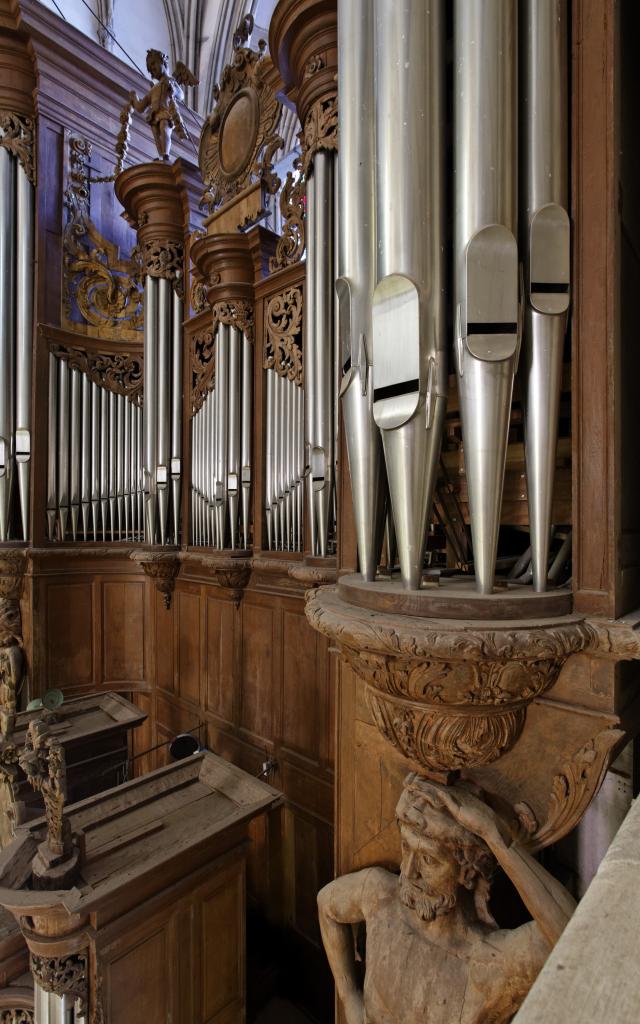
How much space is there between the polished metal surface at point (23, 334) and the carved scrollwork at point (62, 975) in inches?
140

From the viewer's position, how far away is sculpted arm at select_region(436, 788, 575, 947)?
117 centimetres

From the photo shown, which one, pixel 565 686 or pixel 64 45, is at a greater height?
pixel 64 45

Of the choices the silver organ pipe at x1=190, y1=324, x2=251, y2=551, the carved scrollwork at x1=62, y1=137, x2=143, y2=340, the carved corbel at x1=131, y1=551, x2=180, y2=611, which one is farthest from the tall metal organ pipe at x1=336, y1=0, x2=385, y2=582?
the carved scrollwork at x1=62, y1=137, x2=143, y2=340

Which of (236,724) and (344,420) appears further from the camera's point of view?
(236,724)

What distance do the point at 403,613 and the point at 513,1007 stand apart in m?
0.98

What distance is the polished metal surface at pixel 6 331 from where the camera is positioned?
470cm

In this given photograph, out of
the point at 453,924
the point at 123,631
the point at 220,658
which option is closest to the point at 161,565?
the point at 220,658

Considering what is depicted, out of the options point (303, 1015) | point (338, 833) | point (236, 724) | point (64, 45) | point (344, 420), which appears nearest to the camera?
point (344, 420)

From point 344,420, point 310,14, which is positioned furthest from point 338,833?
point 310,14

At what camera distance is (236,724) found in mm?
4000

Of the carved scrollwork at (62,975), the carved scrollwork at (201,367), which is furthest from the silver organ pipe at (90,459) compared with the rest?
the carved scrollwork at (62,975)

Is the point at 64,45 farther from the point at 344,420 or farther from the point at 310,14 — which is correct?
the point at 344,420

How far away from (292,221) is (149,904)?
3.92 m

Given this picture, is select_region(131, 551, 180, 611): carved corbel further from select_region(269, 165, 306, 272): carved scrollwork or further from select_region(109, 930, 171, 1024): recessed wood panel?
select_region(109, 930, 171, 1024): recessed wood panel
